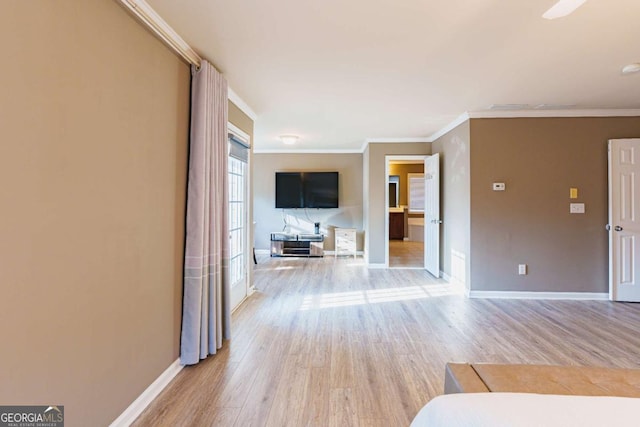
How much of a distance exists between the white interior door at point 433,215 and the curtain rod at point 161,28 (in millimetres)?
4062

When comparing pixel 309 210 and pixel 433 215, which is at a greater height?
pixel 309 210

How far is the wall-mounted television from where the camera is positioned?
7086mm

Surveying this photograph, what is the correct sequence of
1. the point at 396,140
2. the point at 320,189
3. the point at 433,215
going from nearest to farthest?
1. the point at 433,215
2. the point at 396,140
3. the point at 320,189

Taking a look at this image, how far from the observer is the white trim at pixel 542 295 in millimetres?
4010

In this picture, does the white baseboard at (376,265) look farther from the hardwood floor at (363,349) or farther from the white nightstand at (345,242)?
the hardwood floor at (363,349)

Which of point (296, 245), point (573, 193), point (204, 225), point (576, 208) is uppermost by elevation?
point (573, 193)

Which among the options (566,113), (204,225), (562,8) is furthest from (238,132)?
(566,113)

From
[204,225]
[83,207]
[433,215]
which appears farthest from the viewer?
[433,215]

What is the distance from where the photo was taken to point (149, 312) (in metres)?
1.93

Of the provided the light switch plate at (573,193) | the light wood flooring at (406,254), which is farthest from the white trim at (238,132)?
the light switch plate at (573,193)

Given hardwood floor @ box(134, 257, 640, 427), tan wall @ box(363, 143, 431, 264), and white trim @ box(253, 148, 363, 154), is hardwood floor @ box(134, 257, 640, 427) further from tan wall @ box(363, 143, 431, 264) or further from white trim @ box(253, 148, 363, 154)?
white trim @ box(253, 148, 363, 154)

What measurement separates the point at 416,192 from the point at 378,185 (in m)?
4.69

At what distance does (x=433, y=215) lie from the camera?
5.38m

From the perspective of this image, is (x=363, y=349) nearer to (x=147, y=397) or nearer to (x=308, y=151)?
(x=147, y=397)
